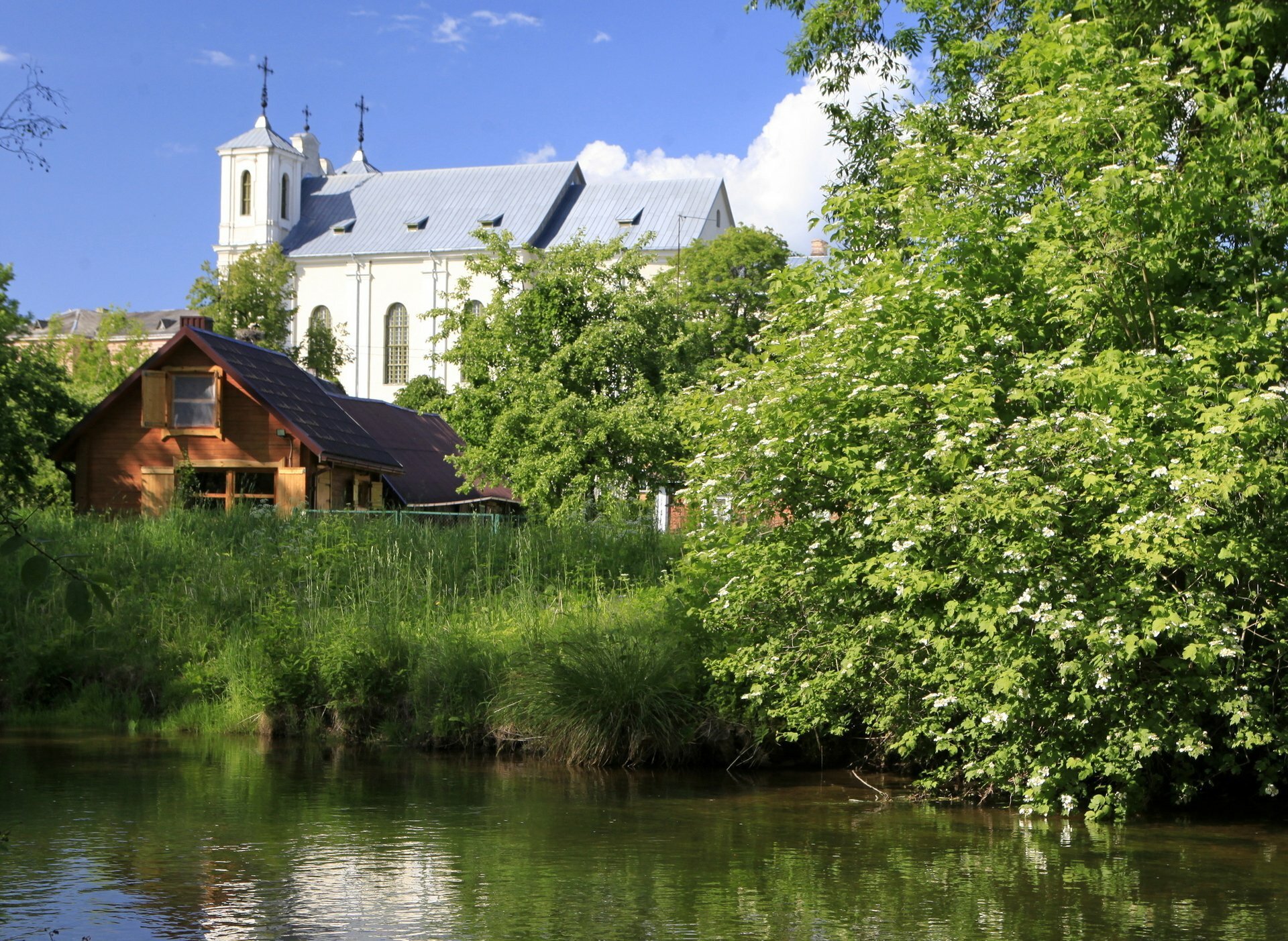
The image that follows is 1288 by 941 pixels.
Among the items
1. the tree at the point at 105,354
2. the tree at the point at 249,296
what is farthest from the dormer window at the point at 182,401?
the tree at the point at 249,296

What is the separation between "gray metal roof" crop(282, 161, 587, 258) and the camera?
245 ft

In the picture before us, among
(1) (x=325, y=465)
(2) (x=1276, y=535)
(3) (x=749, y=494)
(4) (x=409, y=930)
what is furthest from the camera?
(1) (x=325, y=465)

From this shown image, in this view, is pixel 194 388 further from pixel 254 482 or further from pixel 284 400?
pixel 254 482

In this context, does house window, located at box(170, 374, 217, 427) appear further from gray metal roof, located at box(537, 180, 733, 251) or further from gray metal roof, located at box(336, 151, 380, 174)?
→ gray metal roof, located at box(336, 151, 380, 174)

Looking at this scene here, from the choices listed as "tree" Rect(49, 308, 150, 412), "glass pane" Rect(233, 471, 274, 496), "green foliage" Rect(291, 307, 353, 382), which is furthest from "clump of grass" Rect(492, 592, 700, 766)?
"green foliage" Rect(291, 307, 353, 382)

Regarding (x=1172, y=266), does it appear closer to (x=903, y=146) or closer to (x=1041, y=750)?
(x=903, y=146)

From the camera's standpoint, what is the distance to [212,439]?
2981 cm

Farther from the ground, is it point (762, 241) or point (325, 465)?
point (762, 241)

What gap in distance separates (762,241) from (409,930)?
155 feet

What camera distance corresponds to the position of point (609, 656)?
14273mm

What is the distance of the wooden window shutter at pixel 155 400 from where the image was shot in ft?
97.3

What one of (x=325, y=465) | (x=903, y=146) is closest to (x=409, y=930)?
(x=903, y=146)

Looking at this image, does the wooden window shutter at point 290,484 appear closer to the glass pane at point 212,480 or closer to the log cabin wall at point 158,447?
the log cabin wall at point 158,447

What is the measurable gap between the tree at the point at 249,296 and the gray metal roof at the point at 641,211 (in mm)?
15250
